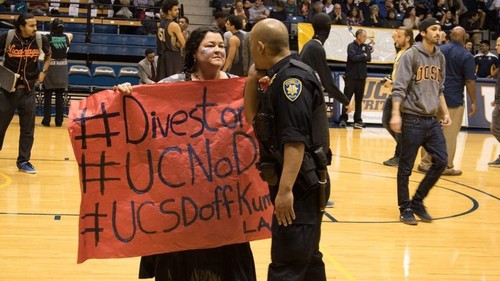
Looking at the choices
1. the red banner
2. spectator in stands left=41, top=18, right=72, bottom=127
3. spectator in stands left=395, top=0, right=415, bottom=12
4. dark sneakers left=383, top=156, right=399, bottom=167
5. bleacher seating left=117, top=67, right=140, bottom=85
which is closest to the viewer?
the red banner

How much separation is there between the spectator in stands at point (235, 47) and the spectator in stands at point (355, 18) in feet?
28.6

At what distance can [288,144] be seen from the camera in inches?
154

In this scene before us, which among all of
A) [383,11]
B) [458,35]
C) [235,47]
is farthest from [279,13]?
[458,35]

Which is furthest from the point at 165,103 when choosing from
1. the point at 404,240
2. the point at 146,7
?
the point at 146,7

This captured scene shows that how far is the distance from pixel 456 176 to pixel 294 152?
790 cm

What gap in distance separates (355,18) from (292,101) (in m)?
18.0

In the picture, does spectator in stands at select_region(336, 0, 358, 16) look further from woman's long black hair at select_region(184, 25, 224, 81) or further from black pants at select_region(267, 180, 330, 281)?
black pants at select_region(267, 180, 330, 281)

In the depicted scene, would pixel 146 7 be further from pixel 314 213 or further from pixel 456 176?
pixel 314 213

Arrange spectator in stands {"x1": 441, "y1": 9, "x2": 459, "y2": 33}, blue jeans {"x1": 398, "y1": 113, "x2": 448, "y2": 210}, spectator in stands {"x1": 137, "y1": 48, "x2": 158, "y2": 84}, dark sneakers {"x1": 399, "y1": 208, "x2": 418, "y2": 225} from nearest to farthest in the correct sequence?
blue jeans {"x1": 398, "y1": 113, "x2": 448, "y2": 210} < dark sneakers {"x1": 399, "y1": 208, "x2": 418, "y2": 225} < spectator in stands {"x1": 137, "y1": 48, "x2": 158, "y2": 84} < spectator in stands {"x1": 441, "y1": 9, "x2": 459, "y2": 33}

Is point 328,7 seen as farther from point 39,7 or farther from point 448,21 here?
point 39,7

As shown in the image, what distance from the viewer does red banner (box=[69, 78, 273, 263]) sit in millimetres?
4656

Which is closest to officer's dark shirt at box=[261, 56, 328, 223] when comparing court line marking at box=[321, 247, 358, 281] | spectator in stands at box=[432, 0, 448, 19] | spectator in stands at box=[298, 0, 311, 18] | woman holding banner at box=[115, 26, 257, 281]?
woman holding banner at box=[115, 26, 257, 281]

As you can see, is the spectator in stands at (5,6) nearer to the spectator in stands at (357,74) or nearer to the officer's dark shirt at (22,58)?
the spectator in stands at (357,74)

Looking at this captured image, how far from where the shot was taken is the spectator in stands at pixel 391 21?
71.5ft
